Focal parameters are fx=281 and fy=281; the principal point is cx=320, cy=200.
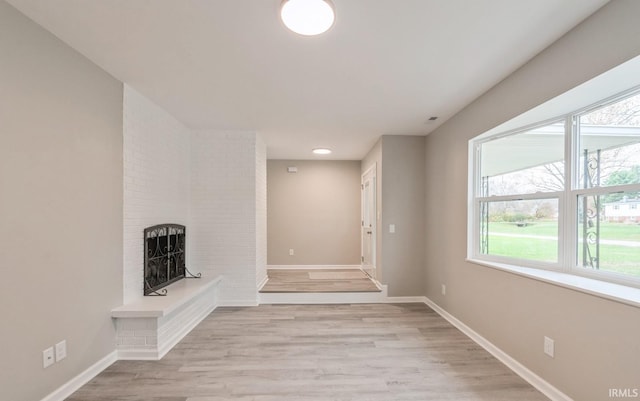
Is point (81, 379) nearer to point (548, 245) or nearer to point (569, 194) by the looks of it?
point (548, 245)

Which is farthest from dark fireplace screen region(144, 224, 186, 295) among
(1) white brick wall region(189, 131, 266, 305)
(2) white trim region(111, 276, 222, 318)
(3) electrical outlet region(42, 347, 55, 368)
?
(3) electrical outlet region(42, 347, 55, 368)

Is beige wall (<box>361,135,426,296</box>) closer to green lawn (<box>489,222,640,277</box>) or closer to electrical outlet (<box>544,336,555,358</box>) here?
green lawn (<box>489,222,640,277</box>)

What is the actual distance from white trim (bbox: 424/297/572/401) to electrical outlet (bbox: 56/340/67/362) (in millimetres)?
3511

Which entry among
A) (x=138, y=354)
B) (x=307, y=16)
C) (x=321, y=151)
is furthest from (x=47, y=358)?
(x=321, y=151)

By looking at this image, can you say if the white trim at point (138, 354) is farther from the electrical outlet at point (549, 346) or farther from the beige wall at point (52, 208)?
the electrical outlet at point (549, 346)

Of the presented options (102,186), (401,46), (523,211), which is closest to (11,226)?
(102,186)

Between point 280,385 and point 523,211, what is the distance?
Answer: 8.74 ft

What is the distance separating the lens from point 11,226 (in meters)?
1.69

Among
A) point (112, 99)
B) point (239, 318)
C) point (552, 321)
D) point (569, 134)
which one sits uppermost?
point (112, 99)

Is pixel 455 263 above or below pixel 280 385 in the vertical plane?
above

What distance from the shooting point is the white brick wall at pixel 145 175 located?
2.76 m

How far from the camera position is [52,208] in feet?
6.42

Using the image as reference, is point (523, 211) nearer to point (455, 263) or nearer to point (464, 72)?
point (455, 263)

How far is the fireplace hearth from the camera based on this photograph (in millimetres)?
3064
